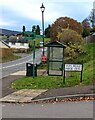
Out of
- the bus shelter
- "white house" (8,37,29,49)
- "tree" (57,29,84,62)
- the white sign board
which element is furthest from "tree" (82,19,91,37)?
the white sign board

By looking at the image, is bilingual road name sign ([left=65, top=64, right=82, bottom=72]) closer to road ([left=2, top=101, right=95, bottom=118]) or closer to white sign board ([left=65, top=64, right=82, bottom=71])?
white sign board ([left=65, top=64, right=82, bottom=71])

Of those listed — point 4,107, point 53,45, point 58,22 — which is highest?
point 58,22

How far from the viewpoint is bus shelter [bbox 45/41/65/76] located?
20.9 metres

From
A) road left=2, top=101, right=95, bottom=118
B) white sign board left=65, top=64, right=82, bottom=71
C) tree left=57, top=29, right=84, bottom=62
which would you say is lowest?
road left=2, top=101, right=95, bottom=118

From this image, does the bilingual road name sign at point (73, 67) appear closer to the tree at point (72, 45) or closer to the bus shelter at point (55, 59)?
the bus shelter at point (55, 59)

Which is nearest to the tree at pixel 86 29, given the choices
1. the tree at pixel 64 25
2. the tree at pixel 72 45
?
the tree at pixel 64 25

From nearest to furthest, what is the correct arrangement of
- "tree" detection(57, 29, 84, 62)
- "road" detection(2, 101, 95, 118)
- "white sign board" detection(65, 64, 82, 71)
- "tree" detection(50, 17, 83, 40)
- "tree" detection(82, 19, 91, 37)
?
"road" detection(2, 101, 95, 118) → "white sign board" detection(65, 64, 82, 71) → "tree" detection(57, 29, 84, 62) → "tree" detection(50, 17, 83, 40) → "tree" detection(82, 19, 91, 37)

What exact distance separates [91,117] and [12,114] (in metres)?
2.39

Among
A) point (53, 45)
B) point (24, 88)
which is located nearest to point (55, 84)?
point (24, 88)

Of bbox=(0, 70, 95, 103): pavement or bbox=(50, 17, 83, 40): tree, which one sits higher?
bbox=(50, 17, 83, 40): tree

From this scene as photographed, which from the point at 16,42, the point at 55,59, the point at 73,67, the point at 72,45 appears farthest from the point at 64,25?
the point at 73,67

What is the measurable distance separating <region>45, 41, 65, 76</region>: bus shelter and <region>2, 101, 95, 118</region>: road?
8.67m

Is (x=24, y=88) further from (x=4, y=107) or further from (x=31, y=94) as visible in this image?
(x=4, y=107)

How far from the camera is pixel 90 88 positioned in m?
14.9
